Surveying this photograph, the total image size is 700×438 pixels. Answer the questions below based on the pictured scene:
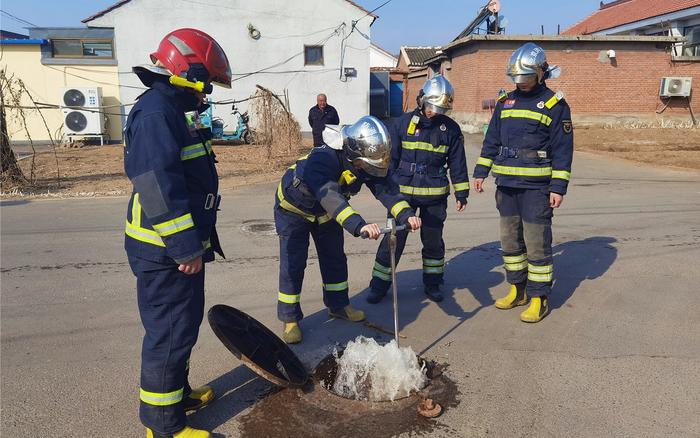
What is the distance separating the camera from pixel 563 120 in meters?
4.45

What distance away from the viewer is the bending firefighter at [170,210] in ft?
8.27


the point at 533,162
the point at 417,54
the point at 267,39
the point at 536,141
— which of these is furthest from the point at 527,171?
the point at 417,54

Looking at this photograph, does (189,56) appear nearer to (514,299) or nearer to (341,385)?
(341,385)

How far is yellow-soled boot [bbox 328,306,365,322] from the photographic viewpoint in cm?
450

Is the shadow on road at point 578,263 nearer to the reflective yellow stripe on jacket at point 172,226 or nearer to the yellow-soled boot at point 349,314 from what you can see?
the yellow-soled boot at point 349,314

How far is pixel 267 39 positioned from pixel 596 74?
13389 millimetres

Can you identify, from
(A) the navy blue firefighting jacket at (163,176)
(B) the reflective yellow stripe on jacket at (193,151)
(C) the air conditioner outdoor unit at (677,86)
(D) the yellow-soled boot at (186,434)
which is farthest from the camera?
(C) the air conditioner outdoor unit at (677,86)

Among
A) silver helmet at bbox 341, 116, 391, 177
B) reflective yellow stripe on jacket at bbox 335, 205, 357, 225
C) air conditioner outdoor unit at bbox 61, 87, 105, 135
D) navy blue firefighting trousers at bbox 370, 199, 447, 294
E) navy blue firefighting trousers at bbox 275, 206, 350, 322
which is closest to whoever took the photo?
reflective yellow stripe on jacket at bbox 335, 205, 357, 225

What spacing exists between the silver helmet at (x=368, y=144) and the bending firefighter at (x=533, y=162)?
1.57m

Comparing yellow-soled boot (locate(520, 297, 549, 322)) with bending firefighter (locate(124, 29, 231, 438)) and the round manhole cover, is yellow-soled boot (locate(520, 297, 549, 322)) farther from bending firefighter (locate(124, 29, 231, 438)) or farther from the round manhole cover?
the round manhole cover

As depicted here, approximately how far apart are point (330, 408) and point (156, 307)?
1218 mm

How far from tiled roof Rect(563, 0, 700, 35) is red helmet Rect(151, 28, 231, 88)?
25.8m

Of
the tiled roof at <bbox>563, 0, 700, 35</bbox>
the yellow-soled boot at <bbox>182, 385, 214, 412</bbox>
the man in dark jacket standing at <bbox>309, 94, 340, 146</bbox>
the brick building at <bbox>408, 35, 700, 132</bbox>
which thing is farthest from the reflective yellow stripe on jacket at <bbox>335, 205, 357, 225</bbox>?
the tiled roof at <bbox>563, 0, 700, 35</bbox>

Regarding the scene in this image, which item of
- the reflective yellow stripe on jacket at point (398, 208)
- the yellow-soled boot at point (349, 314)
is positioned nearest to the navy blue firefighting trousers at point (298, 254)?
the yellow-soled boot at point (349, 314)
